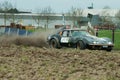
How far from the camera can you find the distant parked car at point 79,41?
23.5 m

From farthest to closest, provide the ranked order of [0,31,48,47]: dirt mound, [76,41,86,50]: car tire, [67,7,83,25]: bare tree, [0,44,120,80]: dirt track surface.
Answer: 1. [67,7,83,25]: bare tree
2. [0,31,48,47]: dirt mound
3. [76,41,86,50]: car tire
4. [0,44,120,80]: dirt track surface

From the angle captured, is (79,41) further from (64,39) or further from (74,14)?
(74,14)

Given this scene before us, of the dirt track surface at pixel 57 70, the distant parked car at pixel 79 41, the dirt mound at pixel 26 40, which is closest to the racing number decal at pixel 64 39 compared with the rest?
the distant parked car at pixel 79 41

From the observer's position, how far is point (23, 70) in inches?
417

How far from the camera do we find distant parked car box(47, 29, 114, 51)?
23.5 m

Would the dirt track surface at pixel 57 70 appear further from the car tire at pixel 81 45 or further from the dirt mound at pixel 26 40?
the dirt mound at pixel 26 40

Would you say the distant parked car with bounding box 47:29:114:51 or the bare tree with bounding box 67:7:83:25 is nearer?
the distant parked car with bounding box 47:29:114:51

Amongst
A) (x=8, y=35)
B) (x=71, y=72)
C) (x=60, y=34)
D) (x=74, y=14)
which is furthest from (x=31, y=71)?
(x=74, y=14)

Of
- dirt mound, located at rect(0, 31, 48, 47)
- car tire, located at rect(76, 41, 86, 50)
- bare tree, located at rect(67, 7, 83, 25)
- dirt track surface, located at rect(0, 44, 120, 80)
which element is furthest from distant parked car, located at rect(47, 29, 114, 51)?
bare tree, located at rect(67, 7, 83, 25)

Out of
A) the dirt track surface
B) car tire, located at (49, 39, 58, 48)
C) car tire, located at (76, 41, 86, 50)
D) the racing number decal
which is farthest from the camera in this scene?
car tire, located at (49, 39, 58, 48)

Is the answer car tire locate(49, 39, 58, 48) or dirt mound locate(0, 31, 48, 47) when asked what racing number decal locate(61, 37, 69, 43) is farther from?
dirt mound locate(0, 31, 48, 47)

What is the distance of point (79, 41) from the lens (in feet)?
78.3

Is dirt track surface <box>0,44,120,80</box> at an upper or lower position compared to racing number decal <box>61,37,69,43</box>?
upper

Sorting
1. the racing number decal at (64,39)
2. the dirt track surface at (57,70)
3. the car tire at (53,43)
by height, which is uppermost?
the dirt track surface at (57,70)
